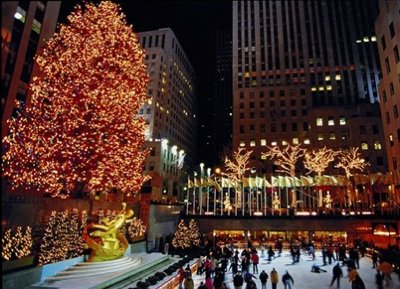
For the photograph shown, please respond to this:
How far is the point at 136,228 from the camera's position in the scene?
25.7 meters

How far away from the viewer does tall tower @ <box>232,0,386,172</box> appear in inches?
2584

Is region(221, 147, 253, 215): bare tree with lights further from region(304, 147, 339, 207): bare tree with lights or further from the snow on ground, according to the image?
the snow on ground

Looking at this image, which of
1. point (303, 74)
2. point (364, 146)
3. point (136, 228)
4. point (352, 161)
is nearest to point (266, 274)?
point (136, 228)

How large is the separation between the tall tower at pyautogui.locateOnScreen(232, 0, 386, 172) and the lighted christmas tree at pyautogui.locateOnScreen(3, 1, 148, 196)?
51.8m

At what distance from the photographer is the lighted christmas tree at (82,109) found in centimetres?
2041

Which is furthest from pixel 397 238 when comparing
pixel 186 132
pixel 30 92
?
pixel 186 132

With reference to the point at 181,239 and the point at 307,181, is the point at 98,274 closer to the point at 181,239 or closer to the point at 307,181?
the point at 181,239

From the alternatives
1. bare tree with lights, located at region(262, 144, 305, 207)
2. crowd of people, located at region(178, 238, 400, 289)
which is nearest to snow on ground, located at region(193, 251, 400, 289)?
crowd of people, located at region(178, 238, 400, 289)

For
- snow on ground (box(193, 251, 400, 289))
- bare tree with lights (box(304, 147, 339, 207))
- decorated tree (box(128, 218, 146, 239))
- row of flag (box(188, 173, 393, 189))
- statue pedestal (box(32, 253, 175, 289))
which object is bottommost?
snow on ground (box(193, 251, 400, 289))

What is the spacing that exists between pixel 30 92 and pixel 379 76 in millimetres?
82822

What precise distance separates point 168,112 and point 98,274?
204 ft

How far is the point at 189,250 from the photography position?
29.1 m

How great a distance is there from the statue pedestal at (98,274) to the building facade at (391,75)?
30.5 m

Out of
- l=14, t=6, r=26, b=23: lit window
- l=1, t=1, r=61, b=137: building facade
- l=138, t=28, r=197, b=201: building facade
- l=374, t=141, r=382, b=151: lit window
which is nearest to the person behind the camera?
l=1, t=1, r=61, b=137: building facade
